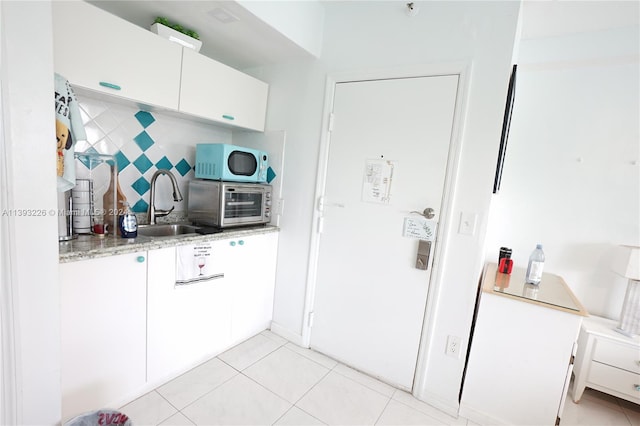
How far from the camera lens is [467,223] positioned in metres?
1.62

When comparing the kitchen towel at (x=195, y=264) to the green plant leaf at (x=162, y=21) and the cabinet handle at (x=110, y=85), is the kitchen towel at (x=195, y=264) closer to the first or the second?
the cabinet handle at (x=110, y=85)

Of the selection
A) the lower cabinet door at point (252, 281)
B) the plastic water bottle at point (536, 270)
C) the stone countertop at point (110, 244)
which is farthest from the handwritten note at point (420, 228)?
the stone countertop at point (110, 244)

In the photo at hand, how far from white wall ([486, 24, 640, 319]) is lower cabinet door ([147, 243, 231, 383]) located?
2.10 metres

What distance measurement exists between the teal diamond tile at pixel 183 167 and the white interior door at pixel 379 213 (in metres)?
1.14

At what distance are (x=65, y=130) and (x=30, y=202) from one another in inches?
15.5

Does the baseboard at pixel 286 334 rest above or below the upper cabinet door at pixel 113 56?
below

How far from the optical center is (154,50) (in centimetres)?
163

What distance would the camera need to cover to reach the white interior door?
173 cm

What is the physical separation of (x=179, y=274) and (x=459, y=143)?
69.8 inches

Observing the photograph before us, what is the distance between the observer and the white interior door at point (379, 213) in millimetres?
1727

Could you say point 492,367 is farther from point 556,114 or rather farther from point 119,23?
point 119,23

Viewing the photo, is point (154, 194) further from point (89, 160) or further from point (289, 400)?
point (289, 400)

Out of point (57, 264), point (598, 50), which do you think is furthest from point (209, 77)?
point (598, 50)

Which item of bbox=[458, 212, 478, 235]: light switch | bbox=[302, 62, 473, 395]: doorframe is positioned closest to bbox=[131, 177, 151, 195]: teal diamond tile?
bbox=[302, 62, 473, 395]: doorframe
